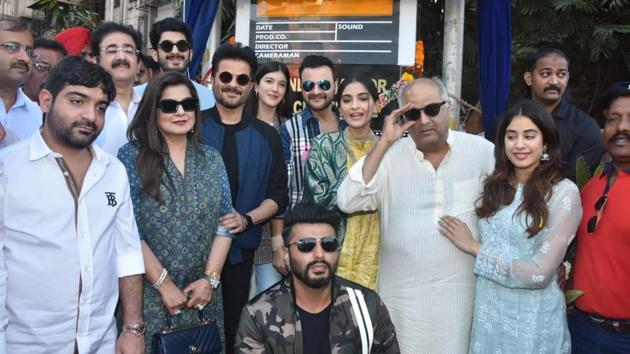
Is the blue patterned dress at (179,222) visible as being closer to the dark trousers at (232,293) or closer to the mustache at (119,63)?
the dark trousers at (232,293)

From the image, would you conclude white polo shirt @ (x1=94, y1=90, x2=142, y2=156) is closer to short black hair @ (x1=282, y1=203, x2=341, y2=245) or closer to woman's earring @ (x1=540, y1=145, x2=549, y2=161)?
short black hair @ (x1=282, y1=203, x2=341, y2=245)

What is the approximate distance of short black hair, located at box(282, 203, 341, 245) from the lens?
3283 mm

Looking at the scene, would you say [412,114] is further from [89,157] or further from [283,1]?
[283,1]

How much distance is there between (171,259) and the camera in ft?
11.0

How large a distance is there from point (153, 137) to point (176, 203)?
399 mm

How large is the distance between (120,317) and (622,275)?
268 cm

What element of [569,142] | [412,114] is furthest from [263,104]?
[569,142]

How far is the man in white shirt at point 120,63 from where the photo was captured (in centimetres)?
400

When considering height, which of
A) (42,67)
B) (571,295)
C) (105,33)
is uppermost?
(105,33)

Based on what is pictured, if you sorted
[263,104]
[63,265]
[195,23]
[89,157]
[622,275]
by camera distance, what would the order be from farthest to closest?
[195,23] → [263,104] → [622,275] → [89,157] → [63,265]

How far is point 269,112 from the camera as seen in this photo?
15.9ft

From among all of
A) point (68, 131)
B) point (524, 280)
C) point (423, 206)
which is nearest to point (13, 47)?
point (68, 131)

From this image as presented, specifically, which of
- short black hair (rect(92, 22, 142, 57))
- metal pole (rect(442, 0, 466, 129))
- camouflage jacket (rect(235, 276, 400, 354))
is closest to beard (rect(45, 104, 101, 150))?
camouflage jacket (rect(235, 276, 400, 354))

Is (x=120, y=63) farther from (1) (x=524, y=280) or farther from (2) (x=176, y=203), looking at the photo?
(1) (x=524, y=280)
